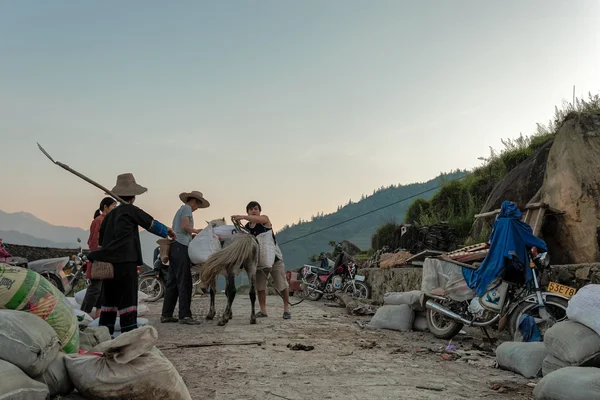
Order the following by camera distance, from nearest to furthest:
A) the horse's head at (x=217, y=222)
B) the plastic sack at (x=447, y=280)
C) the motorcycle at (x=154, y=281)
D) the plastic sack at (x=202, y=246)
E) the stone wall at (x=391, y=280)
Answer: the plastic sack at (x=447, y=280)
the plastic sack at (x=202, y=246)
the horse's head at (x=217, y=222)
the stone wall at (x=391, y=280)
the motorcycle at (x=154, y=281)

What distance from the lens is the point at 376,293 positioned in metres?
14.6

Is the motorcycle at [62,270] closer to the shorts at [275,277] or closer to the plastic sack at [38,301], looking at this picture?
the shorts at [275,277]

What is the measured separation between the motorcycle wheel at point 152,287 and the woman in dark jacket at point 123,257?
688 cm

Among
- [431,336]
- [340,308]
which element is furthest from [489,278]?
[340,308]

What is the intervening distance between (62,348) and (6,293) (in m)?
0.55

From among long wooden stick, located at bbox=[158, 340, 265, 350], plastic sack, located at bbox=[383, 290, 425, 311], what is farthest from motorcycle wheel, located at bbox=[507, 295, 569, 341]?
long wooden stick, located at bbox=[158, 340, 265, 350]

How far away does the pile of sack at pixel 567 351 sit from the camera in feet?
12.2

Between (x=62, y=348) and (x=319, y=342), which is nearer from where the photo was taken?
(x=62, y=348)

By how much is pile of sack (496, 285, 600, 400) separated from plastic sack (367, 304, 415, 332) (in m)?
3.29

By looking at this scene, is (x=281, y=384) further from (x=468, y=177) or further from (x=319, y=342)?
(x=468, y=177)

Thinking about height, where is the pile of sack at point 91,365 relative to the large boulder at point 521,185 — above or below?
below

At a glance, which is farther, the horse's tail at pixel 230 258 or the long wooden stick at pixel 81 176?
the horse's tail at pixel 230 258

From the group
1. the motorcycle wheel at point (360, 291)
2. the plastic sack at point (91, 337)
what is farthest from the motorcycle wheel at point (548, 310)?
the motorcycle wheel at point (360, 291)

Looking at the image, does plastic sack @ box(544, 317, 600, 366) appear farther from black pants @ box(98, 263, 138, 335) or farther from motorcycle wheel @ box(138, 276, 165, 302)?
motorcycle wheel @ box(138, 276, 165, 302)
